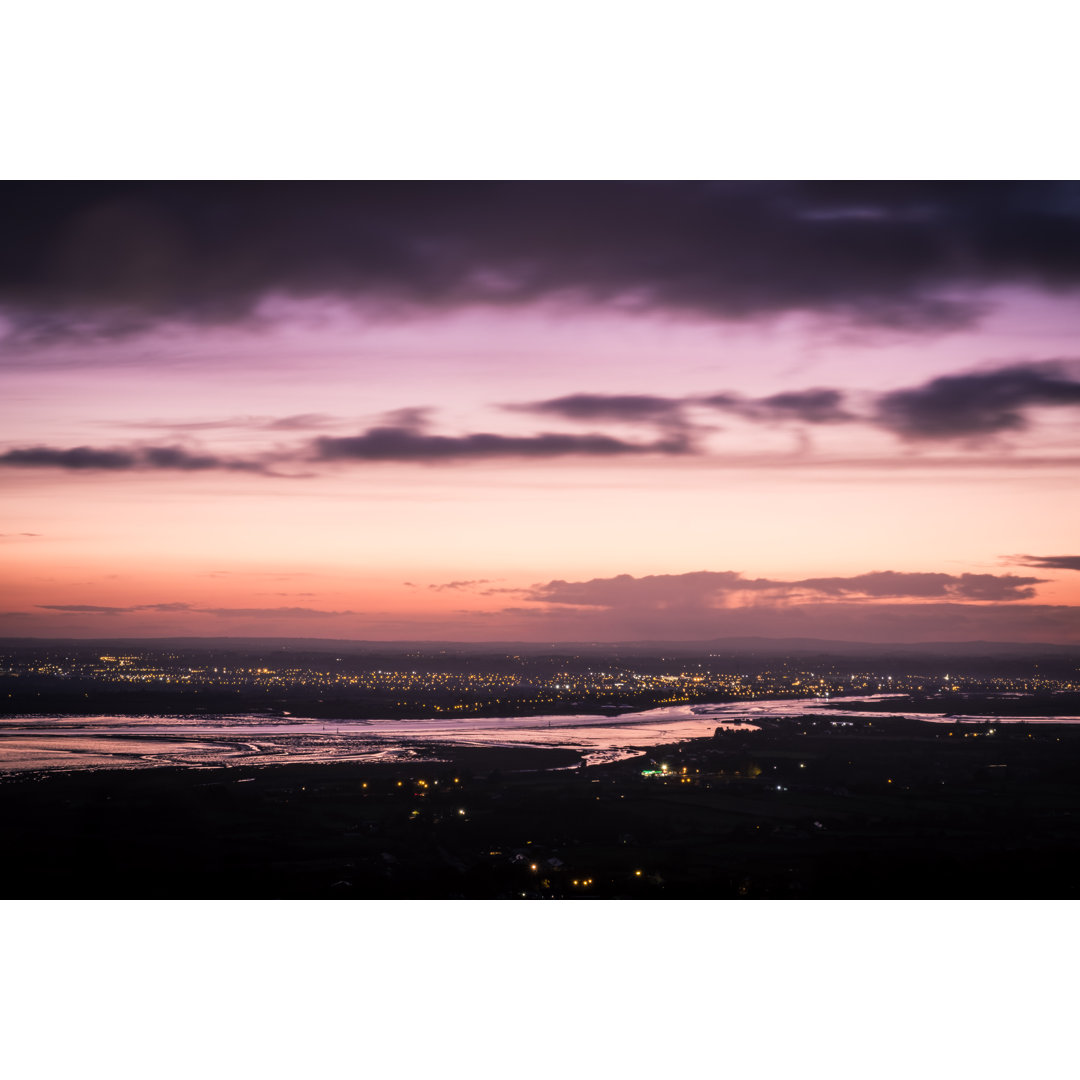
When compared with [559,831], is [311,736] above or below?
below

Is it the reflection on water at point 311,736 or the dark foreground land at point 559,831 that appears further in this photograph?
the reflection on water at point 311,736

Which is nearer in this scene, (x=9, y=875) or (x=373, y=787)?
(x=9, y=875)

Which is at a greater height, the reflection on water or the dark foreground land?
the dark foreground land

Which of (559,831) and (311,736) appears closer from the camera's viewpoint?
(559,831)

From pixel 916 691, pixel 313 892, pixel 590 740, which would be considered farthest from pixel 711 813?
pixel 916 691

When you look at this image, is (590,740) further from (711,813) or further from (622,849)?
(622,849)
